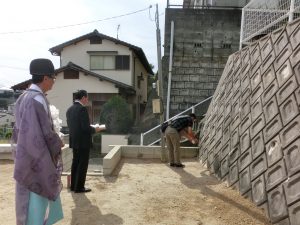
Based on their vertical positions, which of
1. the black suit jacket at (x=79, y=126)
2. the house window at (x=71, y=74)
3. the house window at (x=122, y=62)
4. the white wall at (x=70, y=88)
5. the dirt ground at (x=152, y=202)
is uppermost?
the house window at (x=122, y=62)

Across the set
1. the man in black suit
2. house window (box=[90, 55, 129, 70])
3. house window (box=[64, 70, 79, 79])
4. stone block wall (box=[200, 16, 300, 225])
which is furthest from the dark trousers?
house window (box=[90, 55, 129, 70])

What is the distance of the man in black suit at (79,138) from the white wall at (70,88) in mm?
15650

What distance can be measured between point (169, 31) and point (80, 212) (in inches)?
519

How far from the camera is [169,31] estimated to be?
55.1 ft

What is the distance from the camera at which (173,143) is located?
8.66m

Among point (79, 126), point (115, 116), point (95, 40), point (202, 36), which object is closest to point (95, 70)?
point (95, 40)

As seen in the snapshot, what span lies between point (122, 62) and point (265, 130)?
18.9m

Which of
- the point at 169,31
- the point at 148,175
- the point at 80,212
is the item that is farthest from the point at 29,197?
the point at 169,31

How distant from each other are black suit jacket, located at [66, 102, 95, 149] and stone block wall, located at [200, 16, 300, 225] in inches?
116

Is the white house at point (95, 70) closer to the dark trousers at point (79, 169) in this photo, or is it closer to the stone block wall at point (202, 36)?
the stone block wall at point (202, 36)

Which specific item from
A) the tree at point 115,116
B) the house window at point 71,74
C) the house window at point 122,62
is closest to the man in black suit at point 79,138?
the tree at point 115,116

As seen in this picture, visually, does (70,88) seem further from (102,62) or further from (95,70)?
(102,62)

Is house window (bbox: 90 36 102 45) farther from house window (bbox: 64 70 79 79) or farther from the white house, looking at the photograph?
house window (bbox: 64 70 79 79)

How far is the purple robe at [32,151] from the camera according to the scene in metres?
3.02
